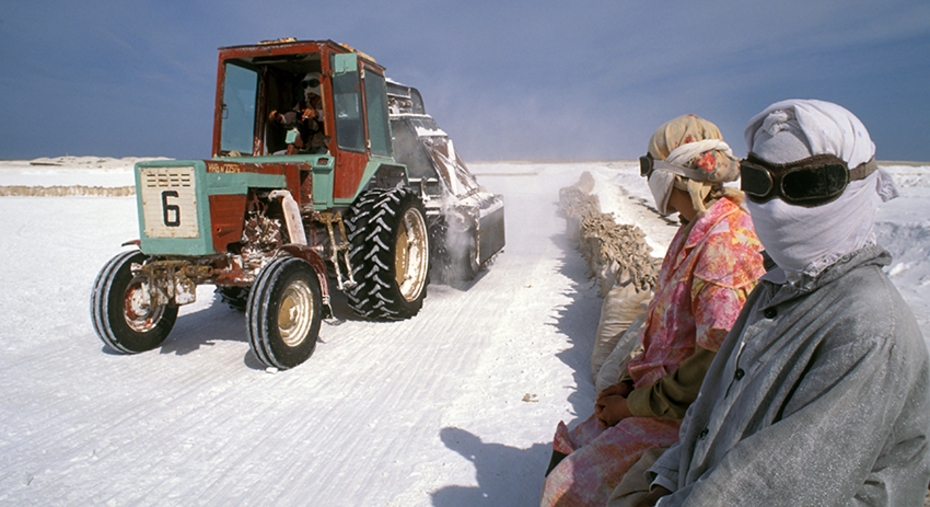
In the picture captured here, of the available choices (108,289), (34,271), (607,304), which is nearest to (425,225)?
(607,304)

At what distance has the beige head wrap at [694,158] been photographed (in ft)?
7.18

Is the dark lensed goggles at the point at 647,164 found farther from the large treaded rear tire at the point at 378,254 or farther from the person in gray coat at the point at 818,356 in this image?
the large treaded rear tire at the point at 378,254

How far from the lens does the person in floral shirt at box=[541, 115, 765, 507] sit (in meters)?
1.92

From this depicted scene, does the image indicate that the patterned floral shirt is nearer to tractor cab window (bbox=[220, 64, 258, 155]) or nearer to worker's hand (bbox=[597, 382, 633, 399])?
worker's hand (bbox=[597, 382, 633, 399])

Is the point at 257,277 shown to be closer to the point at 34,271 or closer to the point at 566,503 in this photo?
the point at 566,503

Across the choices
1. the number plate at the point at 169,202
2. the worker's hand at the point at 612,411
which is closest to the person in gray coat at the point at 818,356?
the worker's hand at the point at 612,411

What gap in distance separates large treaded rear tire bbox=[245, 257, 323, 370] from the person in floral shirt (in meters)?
2.58

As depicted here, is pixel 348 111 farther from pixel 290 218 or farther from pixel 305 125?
pixel 290 218

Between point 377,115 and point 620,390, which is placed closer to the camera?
point 620,390

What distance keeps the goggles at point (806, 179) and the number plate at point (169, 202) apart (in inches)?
160

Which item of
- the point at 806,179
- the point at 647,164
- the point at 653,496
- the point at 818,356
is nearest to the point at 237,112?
the point at 647,164

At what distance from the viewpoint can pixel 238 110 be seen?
19.6ft

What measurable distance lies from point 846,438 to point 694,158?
52.3 inches

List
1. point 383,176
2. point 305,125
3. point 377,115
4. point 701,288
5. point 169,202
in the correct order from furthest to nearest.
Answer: point 383,176, point 377,115, point 305,125, point 169,202, point 701,288
